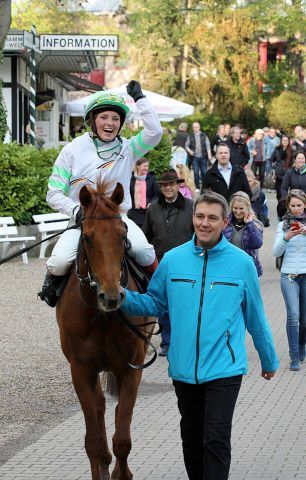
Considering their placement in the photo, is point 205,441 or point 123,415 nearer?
point 205,441

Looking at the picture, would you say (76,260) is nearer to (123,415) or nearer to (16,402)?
(123,415)

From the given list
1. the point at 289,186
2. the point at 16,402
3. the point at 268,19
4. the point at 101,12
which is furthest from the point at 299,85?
the point at 16,402

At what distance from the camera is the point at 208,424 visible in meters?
5.66

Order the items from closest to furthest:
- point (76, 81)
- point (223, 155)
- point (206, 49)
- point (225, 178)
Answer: point (223, 155)
point (225, 178)
point (76, 81)
point (206, 49)

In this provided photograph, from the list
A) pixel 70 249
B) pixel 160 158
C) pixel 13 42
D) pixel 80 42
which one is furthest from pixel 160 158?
pixel 70 249

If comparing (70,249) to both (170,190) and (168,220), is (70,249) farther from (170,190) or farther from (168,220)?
(170,190)

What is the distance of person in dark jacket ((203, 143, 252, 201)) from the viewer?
53.1ft

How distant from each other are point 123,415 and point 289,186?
41.3 ft

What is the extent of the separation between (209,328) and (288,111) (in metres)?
51.0

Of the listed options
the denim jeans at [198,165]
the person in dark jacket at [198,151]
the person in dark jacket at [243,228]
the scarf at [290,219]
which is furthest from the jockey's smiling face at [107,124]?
the denim jeans at [198,165]

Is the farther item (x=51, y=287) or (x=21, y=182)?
(x=21, y=182)

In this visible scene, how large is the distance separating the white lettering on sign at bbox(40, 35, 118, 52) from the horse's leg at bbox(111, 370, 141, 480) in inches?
705

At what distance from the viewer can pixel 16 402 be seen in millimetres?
9727

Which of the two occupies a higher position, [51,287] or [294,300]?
[51,287]
